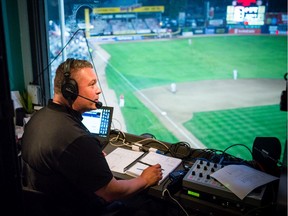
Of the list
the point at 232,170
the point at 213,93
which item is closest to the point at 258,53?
the point at 213,93

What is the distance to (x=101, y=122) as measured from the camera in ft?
6.44

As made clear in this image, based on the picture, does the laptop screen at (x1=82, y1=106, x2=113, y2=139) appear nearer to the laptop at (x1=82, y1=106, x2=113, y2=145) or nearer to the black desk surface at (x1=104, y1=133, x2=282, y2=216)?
the laptop at (x1=82, y1=106, x2=113, y2=145)

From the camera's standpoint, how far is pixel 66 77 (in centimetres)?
136

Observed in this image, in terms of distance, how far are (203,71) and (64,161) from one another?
11333 millimetres

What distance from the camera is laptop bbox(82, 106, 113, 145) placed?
1.95 meters

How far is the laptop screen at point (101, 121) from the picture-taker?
1.95 meters

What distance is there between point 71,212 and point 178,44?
11.4 meters

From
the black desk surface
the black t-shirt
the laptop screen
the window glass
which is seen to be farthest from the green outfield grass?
the black t-shirt

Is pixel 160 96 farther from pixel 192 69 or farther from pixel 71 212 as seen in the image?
pixel 71 212

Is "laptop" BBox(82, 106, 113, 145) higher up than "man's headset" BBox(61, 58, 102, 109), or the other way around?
"man's headset" BBox(61, 58, 102, 109)

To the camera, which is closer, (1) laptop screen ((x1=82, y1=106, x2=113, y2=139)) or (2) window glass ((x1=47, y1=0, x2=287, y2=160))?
(1) laptop screen ((x1=82, y1=106, x2=113, y2=139))

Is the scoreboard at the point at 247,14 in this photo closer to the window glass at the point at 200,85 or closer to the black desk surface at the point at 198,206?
the black desk surface at the point at 198,206

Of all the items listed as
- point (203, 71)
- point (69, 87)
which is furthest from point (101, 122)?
point (203, 71)

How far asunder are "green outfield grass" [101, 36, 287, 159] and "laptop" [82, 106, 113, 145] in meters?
6.34
